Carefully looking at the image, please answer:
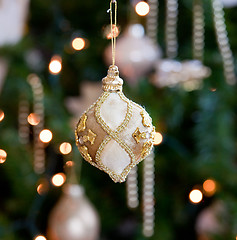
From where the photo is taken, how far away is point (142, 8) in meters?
0.95

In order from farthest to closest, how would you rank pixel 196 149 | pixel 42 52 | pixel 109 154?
pixel 42 52 → pixel 196 149 → pixel 109 154

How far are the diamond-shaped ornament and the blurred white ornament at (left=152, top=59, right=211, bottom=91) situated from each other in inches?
19.9

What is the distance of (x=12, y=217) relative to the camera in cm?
109

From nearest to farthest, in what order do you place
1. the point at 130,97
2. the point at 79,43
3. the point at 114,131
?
the point at 114,131 → the point at 130,97 → the point at 79,43

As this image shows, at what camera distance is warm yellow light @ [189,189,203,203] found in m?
1.07

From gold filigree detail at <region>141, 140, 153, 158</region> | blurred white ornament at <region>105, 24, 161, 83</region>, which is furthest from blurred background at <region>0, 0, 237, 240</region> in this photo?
gold filigree detail at <region>141, 140, 153, 158</region>

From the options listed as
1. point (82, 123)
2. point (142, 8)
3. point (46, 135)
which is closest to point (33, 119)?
point (46, 135)

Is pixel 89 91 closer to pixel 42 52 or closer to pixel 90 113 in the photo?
pixel 42 52

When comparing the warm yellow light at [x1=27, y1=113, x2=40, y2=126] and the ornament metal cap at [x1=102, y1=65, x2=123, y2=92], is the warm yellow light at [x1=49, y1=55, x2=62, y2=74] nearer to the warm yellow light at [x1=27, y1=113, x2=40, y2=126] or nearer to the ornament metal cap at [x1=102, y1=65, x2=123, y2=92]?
the warm yellow light at [x1=27, y1=113, x2=40, y2=126]

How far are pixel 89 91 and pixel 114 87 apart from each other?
581 mm

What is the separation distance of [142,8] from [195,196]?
0.42m

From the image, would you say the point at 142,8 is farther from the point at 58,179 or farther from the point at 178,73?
the point at 58,179

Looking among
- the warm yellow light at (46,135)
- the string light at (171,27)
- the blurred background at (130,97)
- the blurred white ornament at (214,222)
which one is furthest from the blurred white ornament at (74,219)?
the string light at (171,27)

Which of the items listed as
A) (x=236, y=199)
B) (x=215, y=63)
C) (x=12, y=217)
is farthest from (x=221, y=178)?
(x=12, y=217)
